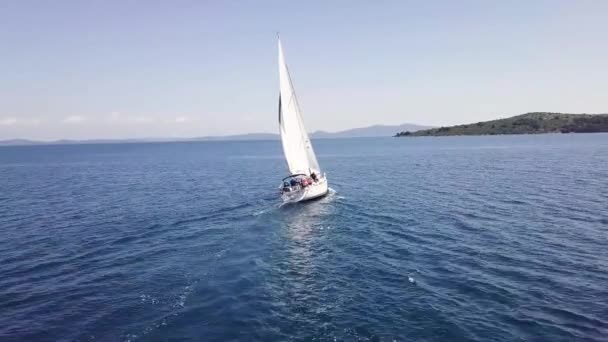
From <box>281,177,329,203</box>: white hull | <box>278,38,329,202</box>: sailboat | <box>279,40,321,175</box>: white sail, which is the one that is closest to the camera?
<box>281,177,329,203</box>: white hull

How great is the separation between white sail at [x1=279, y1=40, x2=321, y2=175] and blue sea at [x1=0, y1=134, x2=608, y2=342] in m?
8.40

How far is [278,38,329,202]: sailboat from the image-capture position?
61.5 meters

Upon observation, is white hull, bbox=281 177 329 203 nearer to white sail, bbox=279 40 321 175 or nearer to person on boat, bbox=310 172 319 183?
person on boat, bbox=310 172 319 183

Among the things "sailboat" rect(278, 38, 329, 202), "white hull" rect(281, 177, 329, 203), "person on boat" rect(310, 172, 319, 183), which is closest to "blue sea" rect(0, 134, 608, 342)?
"white hull" rect(281, 177, 329, 203)

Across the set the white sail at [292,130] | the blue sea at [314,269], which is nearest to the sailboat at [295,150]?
the white sail at [292,130]

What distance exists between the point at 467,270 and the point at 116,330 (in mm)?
23997

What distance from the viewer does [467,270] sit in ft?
106

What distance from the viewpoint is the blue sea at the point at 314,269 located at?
79.4ft

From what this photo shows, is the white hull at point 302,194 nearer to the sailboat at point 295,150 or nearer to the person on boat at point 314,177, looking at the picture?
the sailboat at point 295,150

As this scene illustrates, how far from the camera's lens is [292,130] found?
66.3 metres

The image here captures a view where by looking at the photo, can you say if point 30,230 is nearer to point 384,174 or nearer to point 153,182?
point 153,182

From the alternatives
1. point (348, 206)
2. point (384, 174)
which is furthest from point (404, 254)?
point (384, 174)

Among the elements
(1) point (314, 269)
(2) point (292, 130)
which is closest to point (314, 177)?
(2) point (292, 130)

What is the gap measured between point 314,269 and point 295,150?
35.4m
